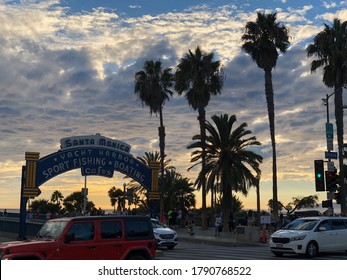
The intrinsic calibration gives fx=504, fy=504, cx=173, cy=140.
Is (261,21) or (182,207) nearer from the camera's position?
(261,21)

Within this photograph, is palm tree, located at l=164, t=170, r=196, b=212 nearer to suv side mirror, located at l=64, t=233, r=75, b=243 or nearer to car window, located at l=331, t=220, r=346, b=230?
Result: car window, located at l=331, t=220, r=346, b=230

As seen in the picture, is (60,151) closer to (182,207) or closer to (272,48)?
(272,48)

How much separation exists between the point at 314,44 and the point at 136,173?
2075 centimetres

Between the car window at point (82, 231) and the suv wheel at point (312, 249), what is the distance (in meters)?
10.4

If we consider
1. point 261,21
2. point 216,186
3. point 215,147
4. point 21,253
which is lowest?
point 21,253

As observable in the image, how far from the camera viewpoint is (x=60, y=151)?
31812 millimetres

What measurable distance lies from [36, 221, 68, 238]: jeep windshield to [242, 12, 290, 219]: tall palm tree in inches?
1229

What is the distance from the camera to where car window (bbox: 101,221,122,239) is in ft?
41.2

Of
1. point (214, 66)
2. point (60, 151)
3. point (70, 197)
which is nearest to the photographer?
point (60, 151)

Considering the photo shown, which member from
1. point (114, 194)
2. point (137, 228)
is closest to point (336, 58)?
point (137, 228)

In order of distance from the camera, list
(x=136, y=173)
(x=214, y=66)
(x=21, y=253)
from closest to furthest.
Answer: (x=21, y=253) < (x=136, y=173) < (x=214, y=66)

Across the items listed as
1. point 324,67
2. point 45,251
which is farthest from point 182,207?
point 45,251

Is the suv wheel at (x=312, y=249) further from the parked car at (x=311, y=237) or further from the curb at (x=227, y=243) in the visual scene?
the curb at (x=227, y=243)

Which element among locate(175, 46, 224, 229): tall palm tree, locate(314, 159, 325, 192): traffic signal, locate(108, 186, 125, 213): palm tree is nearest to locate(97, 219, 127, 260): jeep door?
locate(314, 159, 325, 192): traffic signal
